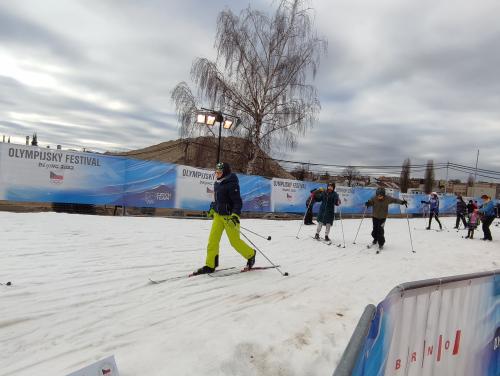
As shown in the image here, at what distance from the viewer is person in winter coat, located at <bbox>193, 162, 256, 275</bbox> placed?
5895 millimetres

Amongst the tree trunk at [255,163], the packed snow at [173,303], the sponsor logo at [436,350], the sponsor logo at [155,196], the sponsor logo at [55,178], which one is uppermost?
the tree trunk at [255,163]

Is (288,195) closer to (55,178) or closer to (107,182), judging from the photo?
(107,182)

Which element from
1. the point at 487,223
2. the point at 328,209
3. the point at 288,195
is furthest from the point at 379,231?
the point at 288,195

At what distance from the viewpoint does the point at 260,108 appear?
22750mm

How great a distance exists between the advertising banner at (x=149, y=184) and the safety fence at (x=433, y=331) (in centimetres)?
1156

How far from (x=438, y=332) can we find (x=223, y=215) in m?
3.65

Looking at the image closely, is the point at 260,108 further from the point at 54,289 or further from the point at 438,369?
the point at 438,369

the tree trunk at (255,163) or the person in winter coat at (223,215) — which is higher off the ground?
the tree trunk at (255,163)

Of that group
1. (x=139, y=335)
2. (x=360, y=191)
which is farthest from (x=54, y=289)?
(x=360, y=191)

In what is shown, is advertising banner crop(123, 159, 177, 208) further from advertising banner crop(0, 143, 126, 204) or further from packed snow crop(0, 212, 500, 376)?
packed snow crop(0, 212, 500, 376)

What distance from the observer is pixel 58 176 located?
37.5 feet

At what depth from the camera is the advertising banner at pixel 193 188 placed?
47.1 feet

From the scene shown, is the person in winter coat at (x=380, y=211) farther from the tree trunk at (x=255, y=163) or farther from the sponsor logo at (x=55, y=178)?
the tree trunk at (x=255, y=163)

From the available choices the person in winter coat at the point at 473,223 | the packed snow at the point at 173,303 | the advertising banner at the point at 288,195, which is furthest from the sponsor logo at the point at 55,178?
the person in winter coat at the point at 473,223
